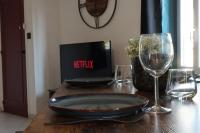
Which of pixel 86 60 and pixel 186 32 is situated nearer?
pixel 186 32

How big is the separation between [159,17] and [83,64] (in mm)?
1153

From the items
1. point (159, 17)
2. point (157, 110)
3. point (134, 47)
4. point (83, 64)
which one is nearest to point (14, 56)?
point (83, 64)

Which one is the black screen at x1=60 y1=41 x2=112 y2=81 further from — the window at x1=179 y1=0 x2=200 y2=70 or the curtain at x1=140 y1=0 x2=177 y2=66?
the window at x1=179 y1=0 x2=200 y2=70

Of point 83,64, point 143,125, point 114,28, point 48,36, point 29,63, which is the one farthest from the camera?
point 48,36

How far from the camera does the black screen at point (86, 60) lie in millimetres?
3477

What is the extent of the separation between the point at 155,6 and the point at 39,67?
1.89 metres

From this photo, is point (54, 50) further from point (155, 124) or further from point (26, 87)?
point (155, 124)

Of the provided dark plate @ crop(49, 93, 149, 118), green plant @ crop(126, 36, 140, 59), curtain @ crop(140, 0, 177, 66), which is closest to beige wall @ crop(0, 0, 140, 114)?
curtain @ crop(140, 0, 177, 66)

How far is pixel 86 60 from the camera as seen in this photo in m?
3.64

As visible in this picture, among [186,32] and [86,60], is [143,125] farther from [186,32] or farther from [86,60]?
[86,60]

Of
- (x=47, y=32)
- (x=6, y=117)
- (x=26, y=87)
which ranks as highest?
(x=47, y=32)

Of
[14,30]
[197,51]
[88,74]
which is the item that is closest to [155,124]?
[197,51]

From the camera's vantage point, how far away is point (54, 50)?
4309mm

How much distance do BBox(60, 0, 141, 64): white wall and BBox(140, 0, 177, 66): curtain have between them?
0.77 ft
